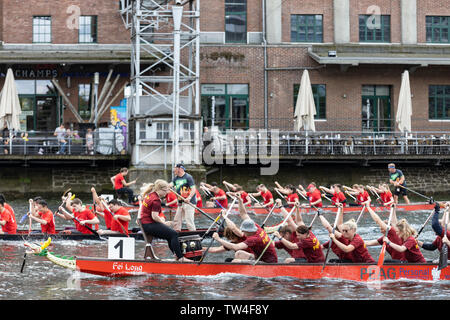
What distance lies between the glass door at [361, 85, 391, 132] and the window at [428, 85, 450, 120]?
7.62ft

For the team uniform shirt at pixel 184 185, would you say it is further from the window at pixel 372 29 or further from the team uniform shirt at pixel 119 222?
the window at pixel 372 29

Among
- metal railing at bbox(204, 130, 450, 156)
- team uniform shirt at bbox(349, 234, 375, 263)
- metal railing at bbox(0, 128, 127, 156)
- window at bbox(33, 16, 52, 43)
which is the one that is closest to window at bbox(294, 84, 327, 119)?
metal railing at bbox(204, 130, 450, 156)

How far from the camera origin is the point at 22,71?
116ft

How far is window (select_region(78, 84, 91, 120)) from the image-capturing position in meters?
35.9

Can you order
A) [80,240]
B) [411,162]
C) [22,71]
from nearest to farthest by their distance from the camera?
[80,240], [411,162], [22,71]

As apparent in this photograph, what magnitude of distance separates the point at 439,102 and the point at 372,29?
214 inches

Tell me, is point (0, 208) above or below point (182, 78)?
below

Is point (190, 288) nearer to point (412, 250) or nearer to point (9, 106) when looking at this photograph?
point (412, 250)

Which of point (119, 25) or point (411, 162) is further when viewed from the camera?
point (119, 25)

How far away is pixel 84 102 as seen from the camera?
118 ft
